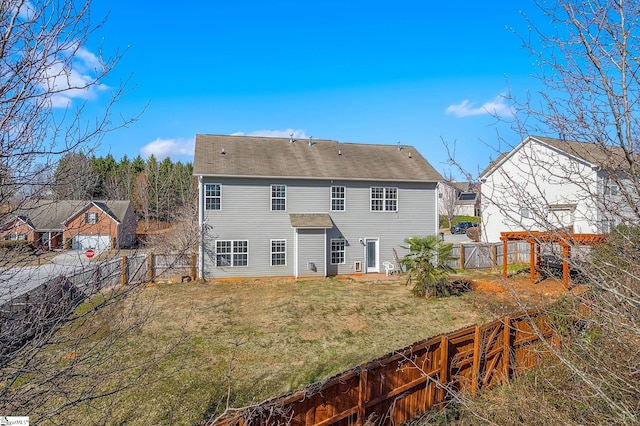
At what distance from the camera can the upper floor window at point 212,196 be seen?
16.0 metres

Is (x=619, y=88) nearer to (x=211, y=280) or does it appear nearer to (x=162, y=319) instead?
(x=162, y=319)

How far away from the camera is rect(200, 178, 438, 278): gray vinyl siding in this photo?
16.2 meters

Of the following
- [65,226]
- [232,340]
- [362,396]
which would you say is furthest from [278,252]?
[65,226]

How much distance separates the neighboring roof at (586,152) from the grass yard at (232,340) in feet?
10.2

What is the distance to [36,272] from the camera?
287 cm

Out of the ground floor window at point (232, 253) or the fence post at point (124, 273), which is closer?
the fence post at point (124, 273)

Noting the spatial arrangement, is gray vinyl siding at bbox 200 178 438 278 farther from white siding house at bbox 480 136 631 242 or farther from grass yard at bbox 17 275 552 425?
white siding house at bbox 480 136 631 242

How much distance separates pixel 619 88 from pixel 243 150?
1722 cm

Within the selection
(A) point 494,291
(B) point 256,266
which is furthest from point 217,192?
(A) point 494,291

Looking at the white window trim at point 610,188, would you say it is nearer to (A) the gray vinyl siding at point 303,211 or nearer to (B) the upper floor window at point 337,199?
(A) the gray vinyl siding at point 303,211

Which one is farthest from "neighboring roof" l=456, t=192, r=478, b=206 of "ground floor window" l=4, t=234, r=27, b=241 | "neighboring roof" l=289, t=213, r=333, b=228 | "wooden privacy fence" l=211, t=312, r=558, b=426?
"neighboring roof" l=289, t=213, r=333, b=228

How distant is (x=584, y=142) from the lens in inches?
105

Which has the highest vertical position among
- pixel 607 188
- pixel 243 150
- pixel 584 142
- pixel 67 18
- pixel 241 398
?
pixel 243 150

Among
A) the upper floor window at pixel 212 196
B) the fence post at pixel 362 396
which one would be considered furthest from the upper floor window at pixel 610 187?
the upper floor window at pixel 212 196
